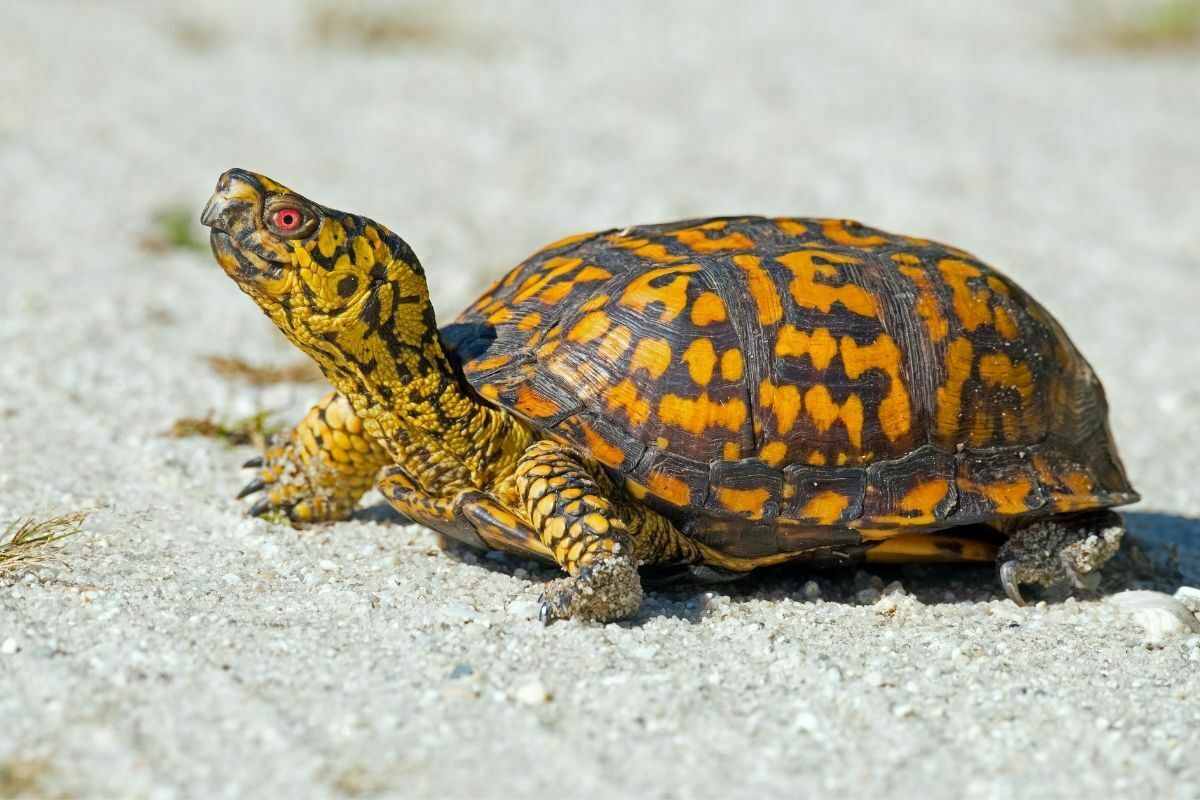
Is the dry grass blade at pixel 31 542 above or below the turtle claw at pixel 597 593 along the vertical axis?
below

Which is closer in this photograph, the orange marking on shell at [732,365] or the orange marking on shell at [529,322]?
the orange marking on shell at [732,365]

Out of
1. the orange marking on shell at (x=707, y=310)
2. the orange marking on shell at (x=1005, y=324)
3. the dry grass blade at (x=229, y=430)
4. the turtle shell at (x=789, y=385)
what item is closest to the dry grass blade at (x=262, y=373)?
the dry grass blade at (x=229, y=430)

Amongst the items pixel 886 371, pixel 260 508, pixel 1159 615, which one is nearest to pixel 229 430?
pixel 260 508

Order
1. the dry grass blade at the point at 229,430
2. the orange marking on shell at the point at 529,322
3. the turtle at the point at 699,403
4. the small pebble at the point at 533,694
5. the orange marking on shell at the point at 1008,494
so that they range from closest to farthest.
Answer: the small pebble at the point at 533,694, the turtle at the point at 699,403, the orange marking on shell at the point at 1008,494, the orange marking on shell at the point at 529,322, the dry grass blade at the point at 229,430

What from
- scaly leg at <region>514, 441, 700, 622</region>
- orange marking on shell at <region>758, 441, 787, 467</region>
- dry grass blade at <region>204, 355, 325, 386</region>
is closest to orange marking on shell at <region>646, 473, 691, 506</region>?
scaly leg at <region>514, 441, 700, 622</region>

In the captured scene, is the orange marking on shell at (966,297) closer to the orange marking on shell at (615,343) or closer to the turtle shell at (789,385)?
the turtle shell at (789,385)

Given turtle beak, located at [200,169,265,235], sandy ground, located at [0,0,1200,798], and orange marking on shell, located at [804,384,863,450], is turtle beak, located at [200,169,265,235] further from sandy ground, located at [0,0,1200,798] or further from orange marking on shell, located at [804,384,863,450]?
orange marking on shell, located at [804,384,863,450]

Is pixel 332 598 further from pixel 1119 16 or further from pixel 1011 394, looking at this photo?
pixel 1119 16
